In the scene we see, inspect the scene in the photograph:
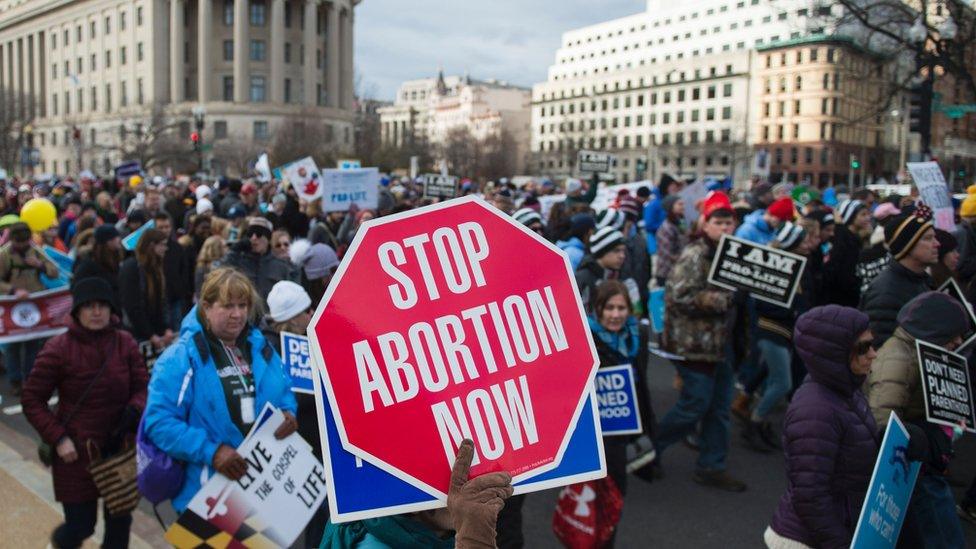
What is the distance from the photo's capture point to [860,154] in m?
97.0

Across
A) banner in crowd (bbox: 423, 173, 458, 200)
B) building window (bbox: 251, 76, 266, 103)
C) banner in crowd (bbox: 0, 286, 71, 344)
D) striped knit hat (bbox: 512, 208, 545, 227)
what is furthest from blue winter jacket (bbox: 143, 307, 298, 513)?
building window (bbox: 251, 76, 266, 103)

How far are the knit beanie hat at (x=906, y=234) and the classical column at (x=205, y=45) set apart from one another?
7890 centimetres

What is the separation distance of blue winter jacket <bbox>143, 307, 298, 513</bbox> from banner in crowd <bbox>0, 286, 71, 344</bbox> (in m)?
4.74

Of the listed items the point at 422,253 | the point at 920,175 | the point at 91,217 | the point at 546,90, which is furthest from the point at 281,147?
the point at 546,90

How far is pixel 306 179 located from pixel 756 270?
346 inches

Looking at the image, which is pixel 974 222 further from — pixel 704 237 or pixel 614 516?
pixel 614 516

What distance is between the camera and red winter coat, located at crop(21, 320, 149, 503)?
3871 mm

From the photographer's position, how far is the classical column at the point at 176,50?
252ft

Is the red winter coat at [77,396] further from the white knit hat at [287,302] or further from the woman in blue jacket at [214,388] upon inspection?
the white knit hat at [287,302]

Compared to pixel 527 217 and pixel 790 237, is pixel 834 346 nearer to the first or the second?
pixel 790 237

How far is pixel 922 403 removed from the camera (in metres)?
3.62

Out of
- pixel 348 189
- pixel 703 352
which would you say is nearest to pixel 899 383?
pixel 703 352

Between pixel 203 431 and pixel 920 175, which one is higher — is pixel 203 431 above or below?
below

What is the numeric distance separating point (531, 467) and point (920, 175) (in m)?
7.57
